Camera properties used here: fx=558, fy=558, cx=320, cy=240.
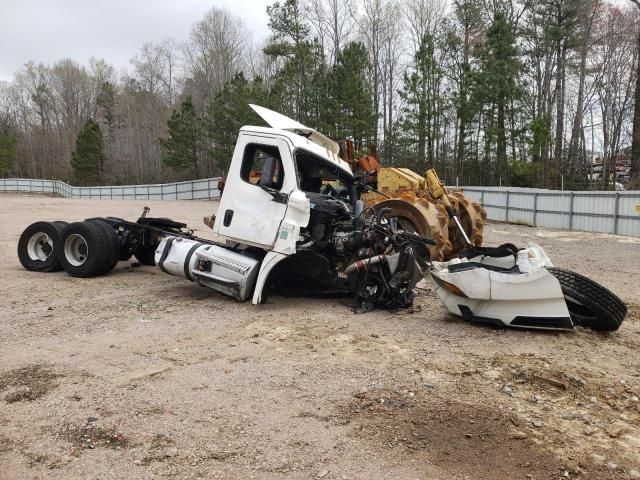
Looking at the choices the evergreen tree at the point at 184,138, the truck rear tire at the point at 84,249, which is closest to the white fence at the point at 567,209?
the truck rear tire at the point at 84,249

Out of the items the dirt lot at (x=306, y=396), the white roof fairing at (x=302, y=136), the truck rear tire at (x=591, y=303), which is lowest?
the dirt lot at (x=306, y=396)

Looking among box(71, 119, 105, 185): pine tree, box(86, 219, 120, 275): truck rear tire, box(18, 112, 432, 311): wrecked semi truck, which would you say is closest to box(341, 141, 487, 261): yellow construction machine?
box(18, 112, 432, 311): wrecked semi truck

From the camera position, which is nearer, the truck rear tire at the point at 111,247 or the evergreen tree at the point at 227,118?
the truck rear tire at the point at 111,247

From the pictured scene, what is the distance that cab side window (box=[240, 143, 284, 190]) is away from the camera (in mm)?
6973

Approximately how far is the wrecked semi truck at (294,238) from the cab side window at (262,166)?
13mm

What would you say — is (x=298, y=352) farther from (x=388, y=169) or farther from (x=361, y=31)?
(x=361, y=31)

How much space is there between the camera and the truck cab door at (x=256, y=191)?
694cm

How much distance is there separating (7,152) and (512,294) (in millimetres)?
74005

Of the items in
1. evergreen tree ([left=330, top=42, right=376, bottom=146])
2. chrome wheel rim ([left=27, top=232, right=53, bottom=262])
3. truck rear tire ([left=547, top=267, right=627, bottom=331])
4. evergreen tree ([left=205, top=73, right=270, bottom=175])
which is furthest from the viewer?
evergreen tree ([left=205, top=73, right=270, bottom=175])

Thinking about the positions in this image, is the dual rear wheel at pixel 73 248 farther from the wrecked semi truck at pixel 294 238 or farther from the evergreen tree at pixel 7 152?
the evergreen tree at pixel 7 152

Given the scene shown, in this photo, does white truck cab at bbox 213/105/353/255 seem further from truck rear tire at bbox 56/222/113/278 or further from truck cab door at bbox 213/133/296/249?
truck rear tire at bbox 56/222/113/278

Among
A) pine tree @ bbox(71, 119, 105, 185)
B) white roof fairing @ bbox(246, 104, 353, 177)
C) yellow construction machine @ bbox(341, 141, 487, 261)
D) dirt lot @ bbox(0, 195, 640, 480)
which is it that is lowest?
dirt lot @ bbox(0, 195, 640, 480)

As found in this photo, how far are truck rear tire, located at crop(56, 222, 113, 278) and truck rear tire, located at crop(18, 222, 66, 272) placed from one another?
360 mm

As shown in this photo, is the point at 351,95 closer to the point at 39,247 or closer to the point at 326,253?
the point at 39,247
